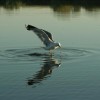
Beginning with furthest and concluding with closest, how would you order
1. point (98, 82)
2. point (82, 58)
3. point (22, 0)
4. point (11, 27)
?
1. point (22, 0)
2. point (11, 27)
3. point (82, 58)
4. point (98, 82)

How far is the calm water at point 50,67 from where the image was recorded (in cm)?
1767

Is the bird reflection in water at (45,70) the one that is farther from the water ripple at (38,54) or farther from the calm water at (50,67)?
the water ripple at (38,54)

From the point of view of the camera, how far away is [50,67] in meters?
22.8

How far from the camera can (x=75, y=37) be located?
107ft

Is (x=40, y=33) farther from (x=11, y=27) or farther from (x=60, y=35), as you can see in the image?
(x=11, y=27)

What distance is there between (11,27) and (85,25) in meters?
6.17

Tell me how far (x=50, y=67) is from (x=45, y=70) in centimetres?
75

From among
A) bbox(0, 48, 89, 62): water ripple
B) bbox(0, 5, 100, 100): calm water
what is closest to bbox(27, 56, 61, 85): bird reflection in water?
bbox(0, 5, 100, 100): calm water

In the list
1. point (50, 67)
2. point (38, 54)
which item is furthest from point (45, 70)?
point (38, 54)

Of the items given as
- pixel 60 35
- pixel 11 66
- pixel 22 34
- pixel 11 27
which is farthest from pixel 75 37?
pixel 11 66

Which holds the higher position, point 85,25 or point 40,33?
point 40,33

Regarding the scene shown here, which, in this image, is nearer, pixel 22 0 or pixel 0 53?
pixel 0 53

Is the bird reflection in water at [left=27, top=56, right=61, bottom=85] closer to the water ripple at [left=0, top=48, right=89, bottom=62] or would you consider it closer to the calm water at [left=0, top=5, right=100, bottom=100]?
the calm water at [left=0, top=5, right=100, bottom=100]

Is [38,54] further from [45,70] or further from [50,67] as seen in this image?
[45,70]
